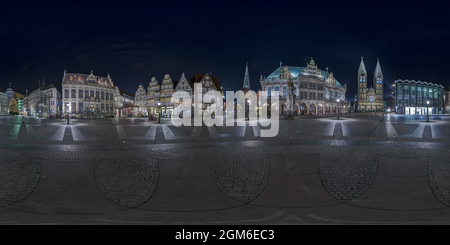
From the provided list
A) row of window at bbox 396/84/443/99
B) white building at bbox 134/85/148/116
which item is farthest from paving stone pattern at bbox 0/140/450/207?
row of window at bbox 396/84/443/99

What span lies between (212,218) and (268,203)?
48.6 inches

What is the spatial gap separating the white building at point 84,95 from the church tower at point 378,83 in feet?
469

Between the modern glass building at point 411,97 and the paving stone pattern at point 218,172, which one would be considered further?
the modern glass building at point 411,97

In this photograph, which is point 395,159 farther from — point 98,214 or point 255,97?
Answer: point 255,97

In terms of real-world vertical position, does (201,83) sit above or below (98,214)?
above

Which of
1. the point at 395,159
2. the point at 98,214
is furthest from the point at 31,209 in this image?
the point at 395,159

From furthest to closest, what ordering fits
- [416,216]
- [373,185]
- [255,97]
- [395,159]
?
1. [255,97]
2. [395,159]
3. [373,185]
4. [416,216]

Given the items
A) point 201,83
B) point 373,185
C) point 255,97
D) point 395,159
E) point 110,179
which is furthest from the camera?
point 255,97

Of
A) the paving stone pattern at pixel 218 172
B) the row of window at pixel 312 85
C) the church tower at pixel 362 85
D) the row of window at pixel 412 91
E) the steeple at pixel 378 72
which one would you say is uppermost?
the steeple at pixel 378 72

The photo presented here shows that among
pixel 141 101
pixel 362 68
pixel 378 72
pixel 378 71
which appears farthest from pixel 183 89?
pixel 378 71

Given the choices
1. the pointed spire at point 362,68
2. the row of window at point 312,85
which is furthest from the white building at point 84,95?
the pointed spire at point 362,68

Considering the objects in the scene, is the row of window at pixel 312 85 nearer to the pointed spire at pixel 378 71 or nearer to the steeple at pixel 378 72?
the steeple at pixel 378 72

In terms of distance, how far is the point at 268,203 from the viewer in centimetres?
477

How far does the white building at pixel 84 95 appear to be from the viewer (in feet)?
221
